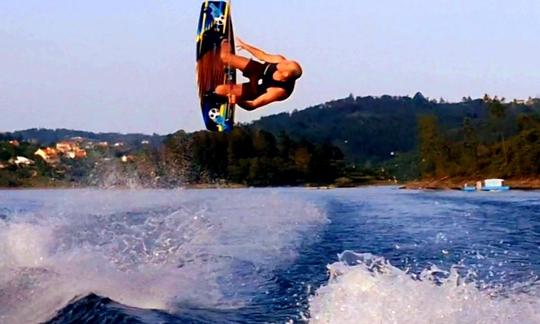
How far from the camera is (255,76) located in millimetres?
6230

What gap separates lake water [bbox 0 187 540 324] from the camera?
5.85m

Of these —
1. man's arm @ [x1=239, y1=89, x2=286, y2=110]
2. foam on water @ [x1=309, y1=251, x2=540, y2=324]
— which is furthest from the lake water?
man's arm @ [x1=239, y1=89, x2=286, y2=110]

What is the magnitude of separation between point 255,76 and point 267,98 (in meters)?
0.20

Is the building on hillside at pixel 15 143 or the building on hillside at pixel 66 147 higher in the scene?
the building on hillside at pixel 15 143

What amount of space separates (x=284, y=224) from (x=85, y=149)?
1335 centimetres

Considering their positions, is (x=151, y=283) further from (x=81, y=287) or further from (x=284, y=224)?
(x=284, y=224)

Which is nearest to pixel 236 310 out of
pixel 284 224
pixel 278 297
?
pixel 278 297

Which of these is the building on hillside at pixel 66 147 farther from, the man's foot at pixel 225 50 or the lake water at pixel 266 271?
the man's foot at pixel 225 50

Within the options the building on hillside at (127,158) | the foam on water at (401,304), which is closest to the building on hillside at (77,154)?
the building on hillside at (127,158)

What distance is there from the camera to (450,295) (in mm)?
5879

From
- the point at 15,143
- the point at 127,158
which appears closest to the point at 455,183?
the point at 127,158

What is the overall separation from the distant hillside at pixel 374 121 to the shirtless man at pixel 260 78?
43969 millimetres

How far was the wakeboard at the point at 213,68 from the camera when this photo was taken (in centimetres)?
657

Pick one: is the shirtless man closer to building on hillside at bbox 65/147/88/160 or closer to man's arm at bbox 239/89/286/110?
man's arm at bbox 239/89/286/110
